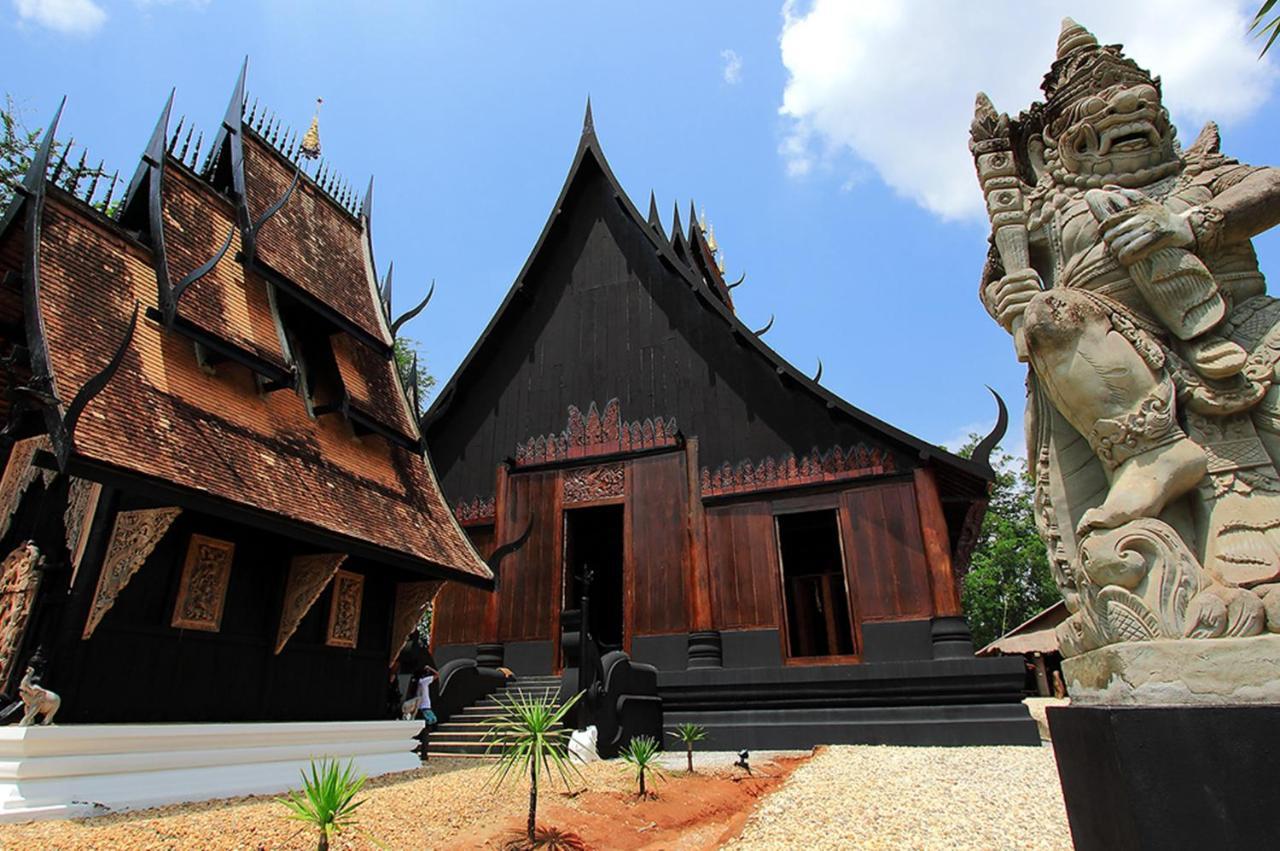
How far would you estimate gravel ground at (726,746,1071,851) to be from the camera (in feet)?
10.2

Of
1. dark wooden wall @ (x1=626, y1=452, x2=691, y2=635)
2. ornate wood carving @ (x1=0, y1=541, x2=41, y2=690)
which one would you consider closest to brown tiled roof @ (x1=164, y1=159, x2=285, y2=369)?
ornate wood carving @ (x1=0, y1=541, x2=41, y2=690)

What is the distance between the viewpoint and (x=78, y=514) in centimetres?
452

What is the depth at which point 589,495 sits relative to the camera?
373 inches

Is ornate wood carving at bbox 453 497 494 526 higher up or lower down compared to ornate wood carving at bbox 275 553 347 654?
higher up

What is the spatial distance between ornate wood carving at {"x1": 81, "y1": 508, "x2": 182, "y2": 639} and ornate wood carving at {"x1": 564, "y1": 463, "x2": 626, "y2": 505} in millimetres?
5447

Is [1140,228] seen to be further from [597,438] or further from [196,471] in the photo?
[597,438]

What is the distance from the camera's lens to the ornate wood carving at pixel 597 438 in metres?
9.45

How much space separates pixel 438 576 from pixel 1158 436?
19.1 ft

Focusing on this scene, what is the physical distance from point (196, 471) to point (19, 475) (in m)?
1.63

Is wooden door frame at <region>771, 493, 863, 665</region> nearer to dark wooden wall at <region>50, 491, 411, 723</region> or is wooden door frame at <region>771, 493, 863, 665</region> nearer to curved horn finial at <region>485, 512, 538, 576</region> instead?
curved horn finial at <region>485, 512, 538, 576</region>

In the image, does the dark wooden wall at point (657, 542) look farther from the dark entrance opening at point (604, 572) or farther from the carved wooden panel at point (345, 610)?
the dark entrance opening at point (604, 572)

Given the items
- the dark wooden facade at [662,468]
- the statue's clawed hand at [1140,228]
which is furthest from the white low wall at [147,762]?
the statue's clawed hand at [1140,228]

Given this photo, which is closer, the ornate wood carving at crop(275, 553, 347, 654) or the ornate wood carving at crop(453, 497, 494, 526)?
the ornate wood carving at crop(275, 553, 347, 654)

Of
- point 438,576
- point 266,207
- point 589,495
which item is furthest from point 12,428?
point 589,495
